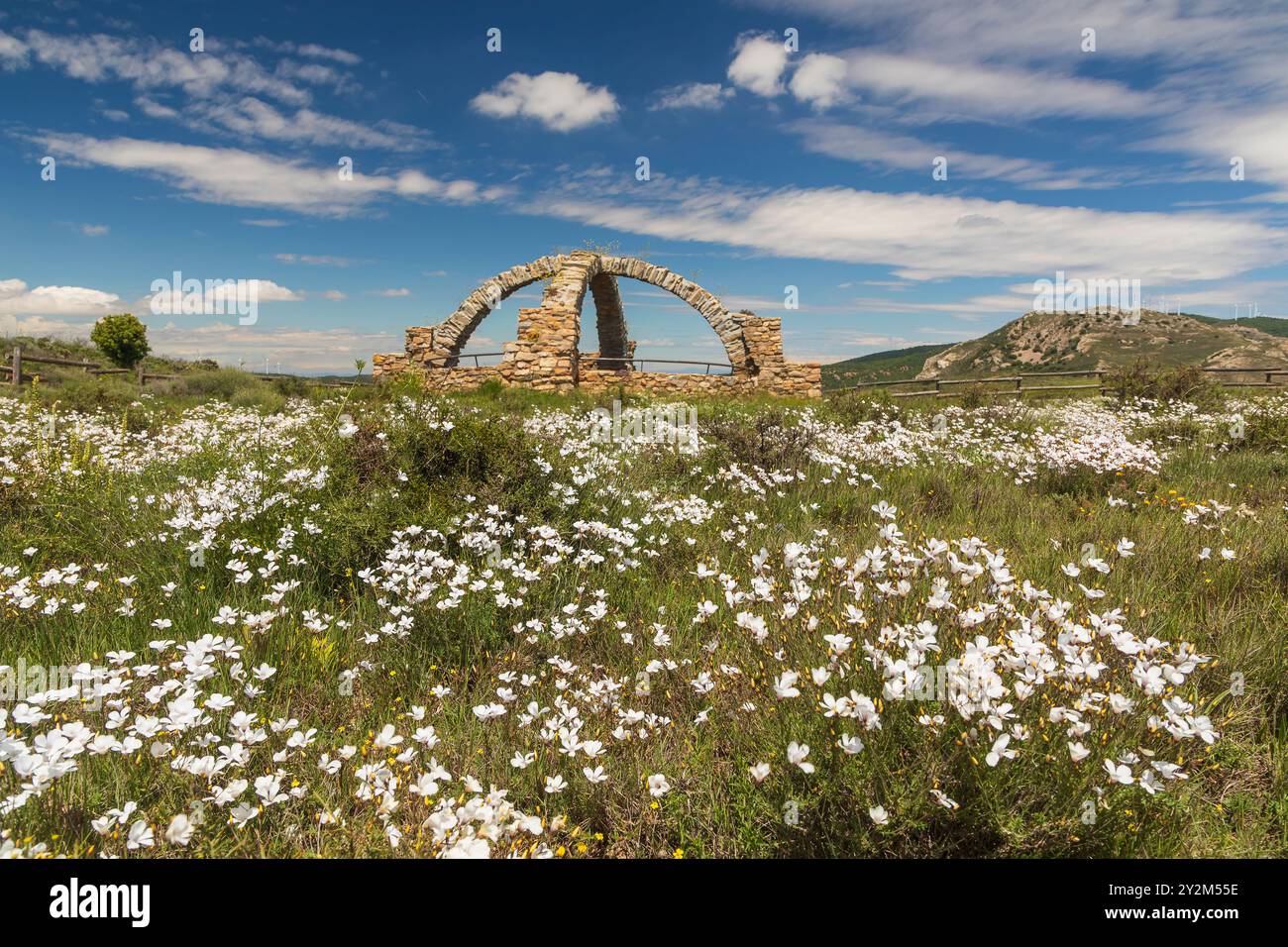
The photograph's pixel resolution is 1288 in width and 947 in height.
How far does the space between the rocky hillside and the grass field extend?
94054 mm

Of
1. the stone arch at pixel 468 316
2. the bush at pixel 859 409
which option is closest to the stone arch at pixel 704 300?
the stone arch at pixel 468 316

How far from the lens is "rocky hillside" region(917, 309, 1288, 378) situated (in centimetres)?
8894

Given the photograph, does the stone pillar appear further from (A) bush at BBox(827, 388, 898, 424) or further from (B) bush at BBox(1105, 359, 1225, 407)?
(B) bush at BBox(1105, 359, 1225, 407)

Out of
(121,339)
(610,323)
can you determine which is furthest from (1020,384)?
(121,339)

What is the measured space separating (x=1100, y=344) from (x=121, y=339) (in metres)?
128

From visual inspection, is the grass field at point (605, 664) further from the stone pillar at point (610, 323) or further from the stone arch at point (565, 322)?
the stone pillar at point (610, 323)

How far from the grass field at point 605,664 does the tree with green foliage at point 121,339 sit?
48500 millimetres

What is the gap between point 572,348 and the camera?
2102 cm

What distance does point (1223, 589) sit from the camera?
13.1 feet

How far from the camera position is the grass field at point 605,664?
2.02 m

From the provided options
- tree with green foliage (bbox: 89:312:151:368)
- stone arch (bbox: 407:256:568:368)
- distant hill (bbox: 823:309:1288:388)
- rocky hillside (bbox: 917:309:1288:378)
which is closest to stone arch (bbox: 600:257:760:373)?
stone arch (bbox: 407:256:568:368)
